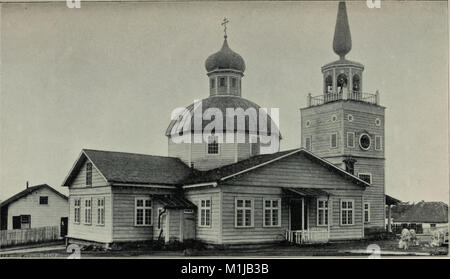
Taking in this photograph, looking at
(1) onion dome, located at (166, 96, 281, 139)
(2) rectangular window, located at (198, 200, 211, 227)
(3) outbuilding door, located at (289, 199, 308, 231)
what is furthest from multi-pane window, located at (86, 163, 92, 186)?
(3) outbuilding door, located at (289, 199, 308, 231)

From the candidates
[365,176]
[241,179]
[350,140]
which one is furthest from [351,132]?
[241,179]

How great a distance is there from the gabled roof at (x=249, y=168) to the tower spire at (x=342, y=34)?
18.9 ft

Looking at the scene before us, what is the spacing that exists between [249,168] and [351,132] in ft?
28.2

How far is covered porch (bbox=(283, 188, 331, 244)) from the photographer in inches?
1207

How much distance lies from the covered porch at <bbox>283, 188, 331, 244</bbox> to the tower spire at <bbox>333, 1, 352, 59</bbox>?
7175 millimetres

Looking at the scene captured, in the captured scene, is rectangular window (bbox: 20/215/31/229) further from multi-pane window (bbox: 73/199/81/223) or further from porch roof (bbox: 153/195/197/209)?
porch roof (bbox: 153/195/197/209)

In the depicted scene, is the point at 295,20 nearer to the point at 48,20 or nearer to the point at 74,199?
the point at 48,20

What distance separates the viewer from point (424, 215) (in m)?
28.9

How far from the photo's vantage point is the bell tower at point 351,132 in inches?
1325

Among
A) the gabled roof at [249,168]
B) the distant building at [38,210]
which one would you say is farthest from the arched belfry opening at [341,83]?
the distant building at [38,210]

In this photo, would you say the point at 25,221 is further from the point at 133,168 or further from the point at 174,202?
the point at 174,202

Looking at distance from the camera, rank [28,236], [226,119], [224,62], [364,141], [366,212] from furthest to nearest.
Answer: [366,212], [364,141], [224,62], [226,119], [28,236]
